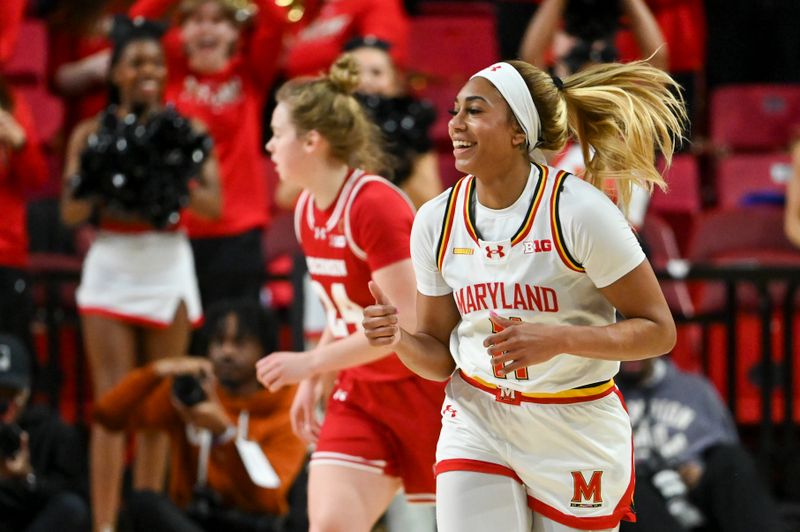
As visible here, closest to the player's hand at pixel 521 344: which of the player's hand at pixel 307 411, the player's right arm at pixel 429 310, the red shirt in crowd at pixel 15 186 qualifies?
the player's right arm at pixel 429 310

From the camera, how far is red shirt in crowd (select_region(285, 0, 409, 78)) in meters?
6.39

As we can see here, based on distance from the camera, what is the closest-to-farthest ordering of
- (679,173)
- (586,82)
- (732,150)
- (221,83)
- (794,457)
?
(586,82) → (794,457) → (221,83) → (679,173) → (732,150)

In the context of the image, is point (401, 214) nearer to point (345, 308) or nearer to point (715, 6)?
point (345, 308)

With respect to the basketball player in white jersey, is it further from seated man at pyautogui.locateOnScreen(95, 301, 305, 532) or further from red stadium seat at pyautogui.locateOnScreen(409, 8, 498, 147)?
red stadium seat at pyautogui.locateOnScreen(409, 8, 498, 147)

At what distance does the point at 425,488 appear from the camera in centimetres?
388

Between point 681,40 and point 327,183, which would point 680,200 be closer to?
point 681,40

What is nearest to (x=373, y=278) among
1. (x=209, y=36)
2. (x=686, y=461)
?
(x=686, y=461)

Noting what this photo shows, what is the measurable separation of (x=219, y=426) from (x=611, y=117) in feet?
8.35

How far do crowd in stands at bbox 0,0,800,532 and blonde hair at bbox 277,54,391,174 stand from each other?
30 cm

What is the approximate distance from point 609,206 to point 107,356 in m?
3.05

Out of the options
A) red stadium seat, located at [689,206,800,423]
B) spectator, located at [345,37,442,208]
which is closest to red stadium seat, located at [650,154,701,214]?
red stadium seat, located at [689,206,800,423]

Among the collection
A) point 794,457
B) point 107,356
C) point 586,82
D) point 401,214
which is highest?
point 586,82

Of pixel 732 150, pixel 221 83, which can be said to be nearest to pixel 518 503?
pixel 221 83

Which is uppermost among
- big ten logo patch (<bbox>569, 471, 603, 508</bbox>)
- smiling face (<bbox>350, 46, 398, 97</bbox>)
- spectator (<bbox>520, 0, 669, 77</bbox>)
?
spectator (<bbox>520, 0, 669, 77</bbox>)
